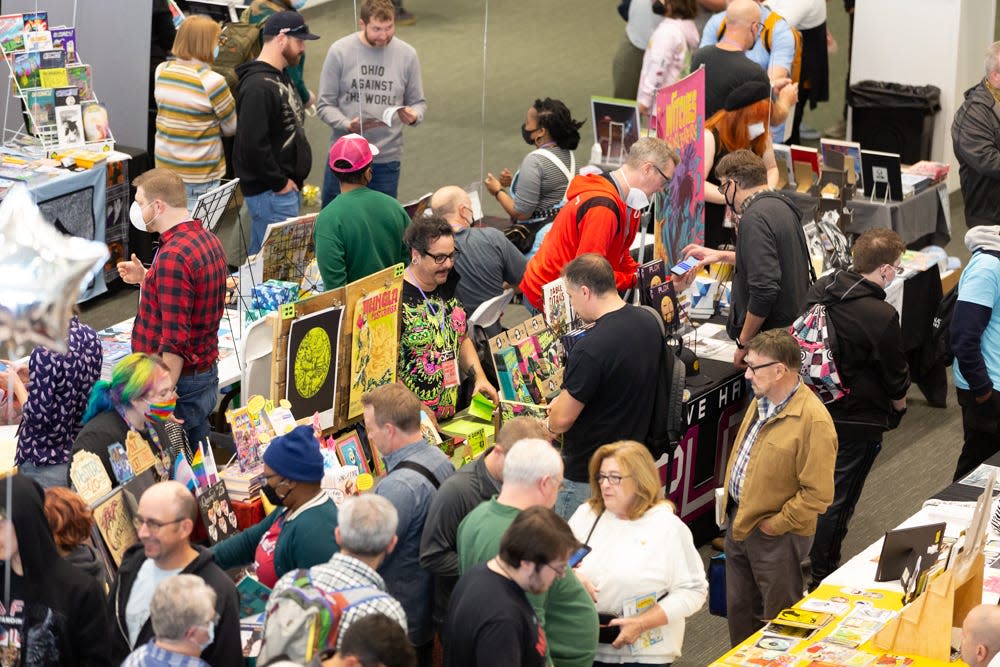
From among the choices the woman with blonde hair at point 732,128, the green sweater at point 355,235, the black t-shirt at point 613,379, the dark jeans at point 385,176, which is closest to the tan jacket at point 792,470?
the black t-shirt at point 613,379

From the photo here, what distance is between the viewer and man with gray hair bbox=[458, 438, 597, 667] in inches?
Answer: 154

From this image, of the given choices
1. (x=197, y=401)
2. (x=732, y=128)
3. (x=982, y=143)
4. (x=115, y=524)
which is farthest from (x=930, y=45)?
(x=115, y=524)

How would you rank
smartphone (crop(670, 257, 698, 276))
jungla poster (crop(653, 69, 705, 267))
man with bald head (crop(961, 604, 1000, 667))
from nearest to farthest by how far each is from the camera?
man with bald head (crop(961, 604, 1000, 667))
smartphone (crop(670, 257, 698, 276))
jungla poster (crop(653, 69, 705, 267))

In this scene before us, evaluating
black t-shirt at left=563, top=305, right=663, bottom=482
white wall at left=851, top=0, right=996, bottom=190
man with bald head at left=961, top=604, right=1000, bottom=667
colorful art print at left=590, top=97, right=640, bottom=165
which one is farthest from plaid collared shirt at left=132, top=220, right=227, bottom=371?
white wall at left=851, top=0, right=996, bottom=190

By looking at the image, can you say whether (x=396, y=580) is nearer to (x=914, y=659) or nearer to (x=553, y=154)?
(x=914, y=659)

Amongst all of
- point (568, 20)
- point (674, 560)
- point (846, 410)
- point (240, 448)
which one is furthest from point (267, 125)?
point (568, 20)

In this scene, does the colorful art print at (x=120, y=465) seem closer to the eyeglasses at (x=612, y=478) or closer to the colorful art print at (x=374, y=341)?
the colorful art print at (x=374, y=341)

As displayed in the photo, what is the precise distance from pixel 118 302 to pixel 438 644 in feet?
16.1

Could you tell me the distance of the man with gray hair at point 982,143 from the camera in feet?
24.0

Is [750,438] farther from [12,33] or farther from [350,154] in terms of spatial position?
[12,33]

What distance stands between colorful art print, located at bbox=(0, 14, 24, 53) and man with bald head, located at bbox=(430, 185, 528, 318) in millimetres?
3426

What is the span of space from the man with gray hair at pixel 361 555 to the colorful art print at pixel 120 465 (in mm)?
1040

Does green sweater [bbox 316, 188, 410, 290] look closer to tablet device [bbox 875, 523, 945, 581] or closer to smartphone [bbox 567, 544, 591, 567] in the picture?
smartphone [bbox 567, 544, 591, 567]

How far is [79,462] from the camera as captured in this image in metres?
4.41
